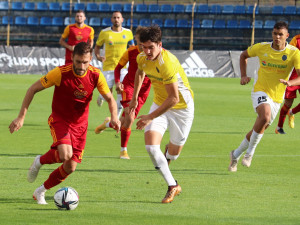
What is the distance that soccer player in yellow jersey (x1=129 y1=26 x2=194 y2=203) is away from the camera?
704 centimetres

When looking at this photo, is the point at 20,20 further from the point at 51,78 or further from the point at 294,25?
the point at 51,78

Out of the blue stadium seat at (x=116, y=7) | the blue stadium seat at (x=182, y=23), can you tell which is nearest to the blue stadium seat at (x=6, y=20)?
the blue stadium seat at (x=116, y=7)

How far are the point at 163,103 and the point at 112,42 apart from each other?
7908 millimetres

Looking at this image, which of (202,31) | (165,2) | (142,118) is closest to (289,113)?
(142,118)

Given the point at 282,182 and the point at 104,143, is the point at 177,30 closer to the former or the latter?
the point at 104,143

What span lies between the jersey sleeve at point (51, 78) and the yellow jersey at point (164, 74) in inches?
44.2

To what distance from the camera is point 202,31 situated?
3819 centimetres

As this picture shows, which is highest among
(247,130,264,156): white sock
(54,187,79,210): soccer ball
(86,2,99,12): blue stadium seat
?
(54,187,79,210): soccer ball

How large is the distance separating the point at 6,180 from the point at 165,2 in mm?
36991

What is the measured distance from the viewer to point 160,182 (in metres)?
8.35

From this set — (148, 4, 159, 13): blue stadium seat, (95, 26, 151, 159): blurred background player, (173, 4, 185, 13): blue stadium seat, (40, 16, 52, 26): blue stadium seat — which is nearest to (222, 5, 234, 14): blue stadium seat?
(173, 4, 185, 13): blue stadium seat

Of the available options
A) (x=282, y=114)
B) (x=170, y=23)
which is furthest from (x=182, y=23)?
(x=282, y=114)

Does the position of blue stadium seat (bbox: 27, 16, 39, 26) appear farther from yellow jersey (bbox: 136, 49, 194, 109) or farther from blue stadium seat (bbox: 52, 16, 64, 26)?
yellow jersey (bbox: 136, 49, 194, 109)

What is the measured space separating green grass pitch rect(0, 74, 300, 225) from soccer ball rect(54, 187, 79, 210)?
11 cm
